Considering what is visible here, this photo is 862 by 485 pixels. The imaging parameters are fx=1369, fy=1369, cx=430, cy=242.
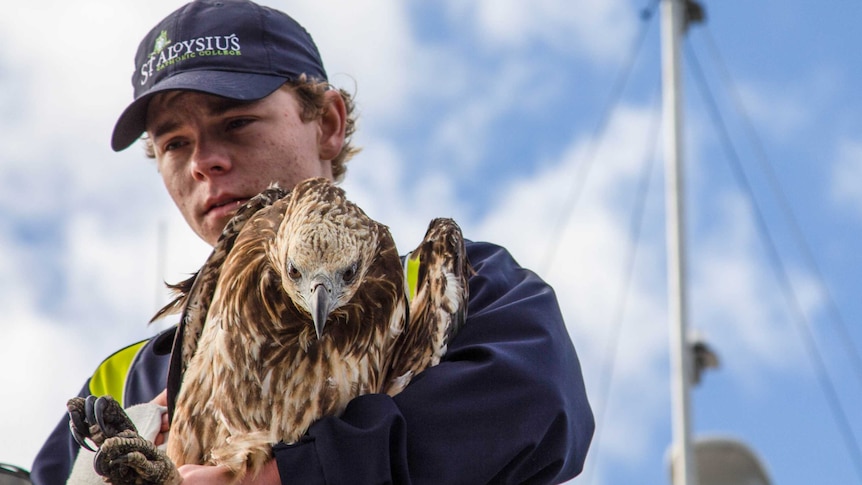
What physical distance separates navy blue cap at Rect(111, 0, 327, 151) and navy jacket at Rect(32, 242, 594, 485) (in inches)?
51.1

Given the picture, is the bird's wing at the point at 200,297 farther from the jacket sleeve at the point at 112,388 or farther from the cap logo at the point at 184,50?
the cap logo at the point at 184,50

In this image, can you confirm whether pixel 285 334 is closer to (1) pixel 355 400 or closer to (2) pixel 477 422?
(1) pixel 355 400

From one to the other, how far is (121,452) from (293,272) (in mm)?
680

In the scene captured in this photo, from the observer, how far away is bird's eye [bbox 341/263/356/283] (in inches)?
152

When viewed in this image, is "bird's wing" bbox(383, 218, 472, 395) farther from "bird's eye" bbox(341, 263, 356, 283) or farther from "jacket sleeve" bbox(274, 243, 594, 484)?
"bird's eye" bbox(341, 263, 356, 283)

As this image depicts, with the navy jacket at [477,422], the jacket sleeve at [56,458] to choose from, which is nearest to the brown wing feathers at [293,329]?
the navy jacket at [477,422]

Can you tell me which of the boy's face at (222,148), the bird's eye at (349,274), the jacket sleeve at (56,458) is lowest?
the jacket sleeve at (56,458)

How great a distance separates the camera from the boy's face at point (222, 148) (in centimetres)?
473

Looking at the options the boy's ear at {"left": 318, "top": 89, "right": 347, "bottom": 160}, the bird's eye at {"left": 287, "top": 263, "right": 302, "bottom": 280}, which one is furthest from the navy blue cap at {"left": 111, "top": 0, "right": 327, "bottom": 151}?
the bird's eye at {"left": 287, "top": 263, "right": 302, "bottom": 280}

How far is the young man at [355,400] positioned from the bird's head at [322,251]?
314 millimetres

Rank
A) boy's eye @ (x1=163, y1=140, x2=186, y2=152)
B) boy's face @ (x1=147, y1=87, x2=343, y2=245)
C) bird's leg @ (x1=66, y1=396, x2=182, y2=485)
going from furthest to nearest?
boy's eye @ (x1=163, y1=140, x2=186, y2=152) < boy's face @ (x1=147, y1=87, x2=343, y2=245) < bird's leg @ (x1=66, y1=396, x2=182, y2=485)

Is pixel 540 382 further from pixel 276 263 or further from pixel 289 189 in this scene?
pixel 289 189

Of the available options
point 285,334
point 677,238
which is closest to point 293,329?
point 285,334

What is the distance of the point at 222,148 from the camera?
15.5ft
